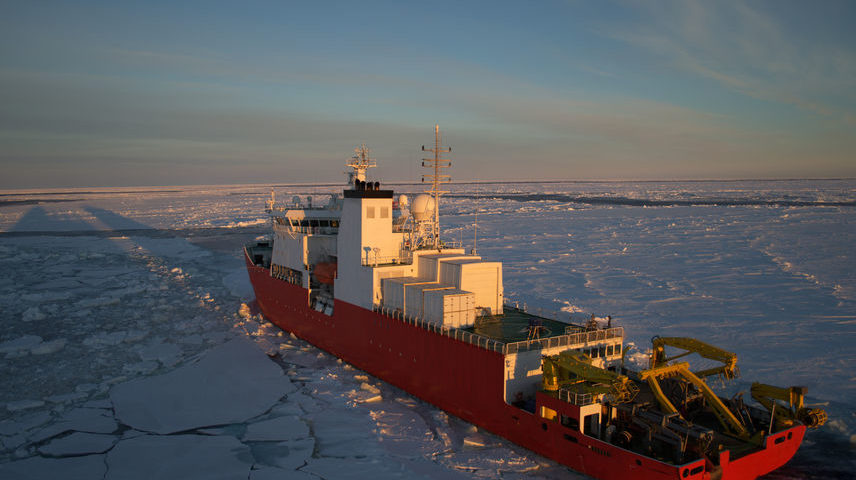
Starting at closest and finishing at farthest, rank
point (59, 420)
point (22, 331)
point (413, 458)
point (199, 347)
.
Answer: point (413, 458), point (59, 420), point (199, 347), point (22, 331)

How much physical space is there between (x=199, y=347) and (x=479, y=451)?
10159 mm

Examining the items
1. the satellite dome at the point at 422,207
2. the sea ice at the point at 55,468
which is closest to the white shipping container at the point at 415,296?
the satellite dome at the point at 422,207

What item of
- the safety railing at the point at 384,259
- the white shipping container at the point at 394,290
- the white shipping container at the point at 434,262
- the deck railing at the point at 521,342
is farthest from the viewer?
the safety railing at the point at 384,259

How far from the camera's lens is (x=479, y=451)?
33.3 ft

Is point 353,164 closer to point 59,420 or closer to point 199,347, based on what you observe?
point 199,347

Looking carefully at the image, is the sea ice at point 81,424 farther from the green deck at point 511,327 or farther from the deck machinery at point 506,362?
the green deck at point 511,327

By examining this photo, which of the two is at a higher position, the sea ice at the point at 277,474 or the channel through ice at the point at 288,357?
the channel through ice at the point at 288,357

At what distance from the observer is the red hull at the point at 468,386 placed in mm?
8523

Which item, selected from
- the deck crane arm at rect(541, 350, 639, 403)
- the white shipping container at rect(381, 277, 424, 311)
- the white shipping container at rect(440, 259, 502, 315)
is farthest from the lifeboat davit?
the deck crane arm at rect(541, 350, 639, 403)

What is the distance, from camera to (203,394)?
12430mm

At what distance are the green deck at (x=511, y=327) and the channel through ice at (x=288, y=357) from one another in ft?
6.58

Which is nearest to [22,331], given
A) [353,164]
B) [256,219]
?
[353,164]

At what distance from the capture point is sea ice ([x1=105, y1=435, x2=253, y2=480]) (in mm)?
8922

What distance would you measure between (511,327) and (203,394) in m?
7.62
